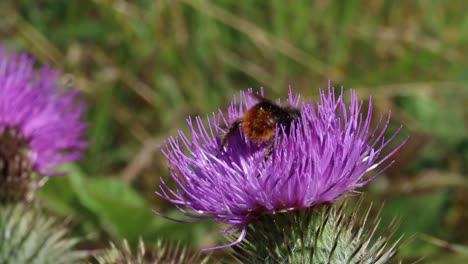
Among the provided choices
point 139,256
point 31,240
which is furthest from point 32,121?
point 139,256

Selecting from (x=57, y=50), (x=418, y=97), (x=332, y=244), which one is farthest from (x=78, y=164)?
(x=332, y=244)

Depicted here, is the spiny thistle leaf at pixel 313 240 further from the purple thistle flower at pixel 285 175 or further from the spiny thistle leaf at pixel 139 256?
the spiny thistle leaf at pixel 139 256

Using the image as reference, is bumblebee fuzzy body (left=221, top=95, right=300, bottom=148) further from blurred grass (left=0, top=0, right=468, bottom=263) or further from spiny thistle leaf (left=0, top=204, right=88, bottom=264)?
blurred grass (left=0, top=0, right=468, bottom=263)

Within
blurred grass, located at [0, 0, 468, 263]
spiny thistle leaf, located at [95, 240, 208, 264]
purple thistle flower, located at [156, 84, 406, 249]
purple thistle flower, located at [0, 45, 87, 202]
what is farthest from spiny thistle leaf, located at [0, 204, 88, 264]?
blurred grass, located at [0, 0, 468, 263]

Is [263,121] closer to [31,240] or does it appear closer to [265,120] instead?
[265,120]

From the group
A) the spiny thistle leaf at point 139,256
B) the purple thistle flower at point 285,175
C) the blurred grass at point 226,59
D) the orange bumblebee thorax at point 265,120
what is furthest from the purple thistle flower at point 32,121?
the orange bumblebee thorax at point 265,120
